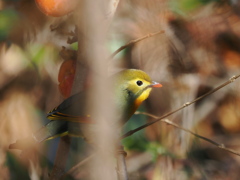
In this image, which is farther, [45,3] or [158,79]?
[158,79]

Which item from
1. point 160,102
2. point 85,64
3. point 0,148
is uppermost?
point 160,102

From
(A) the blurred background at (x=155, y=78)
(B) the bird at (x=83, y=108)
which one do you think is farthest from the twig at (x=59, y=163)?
(A) the blurred background at (x=155, y=78)

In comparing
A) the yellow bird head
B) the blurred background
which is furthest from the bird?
the blurred background

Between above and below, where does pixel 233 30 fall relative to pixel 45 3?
above

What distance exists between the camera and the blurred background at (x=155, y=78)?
149cm

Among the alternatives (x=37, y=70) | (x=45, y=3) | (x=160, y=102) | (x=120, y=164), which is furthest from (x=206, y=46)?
(x=120, y=164)

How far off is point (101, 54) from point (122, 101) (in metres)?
0.39

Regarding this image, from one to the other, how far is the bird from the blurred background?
210 millimetres

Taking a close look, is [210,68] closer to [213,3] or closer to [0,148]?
[213,3]

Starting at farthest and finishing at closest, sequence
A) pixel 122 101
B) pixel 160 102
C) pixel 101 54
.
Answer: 1. pixel 160 102
2. pixel 122 101
3. pixel 101 54

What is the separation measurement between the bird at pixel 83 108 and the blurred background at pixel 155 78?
0.69ft

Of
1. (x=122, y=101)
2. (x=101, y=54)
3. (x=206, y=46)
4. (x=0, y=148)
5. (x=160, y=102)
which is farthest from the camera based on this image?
(x=206, y=46)

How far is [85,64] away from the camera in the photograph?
0.83 meters

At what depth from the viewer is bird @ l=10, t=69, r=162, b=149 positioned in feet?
2.96
